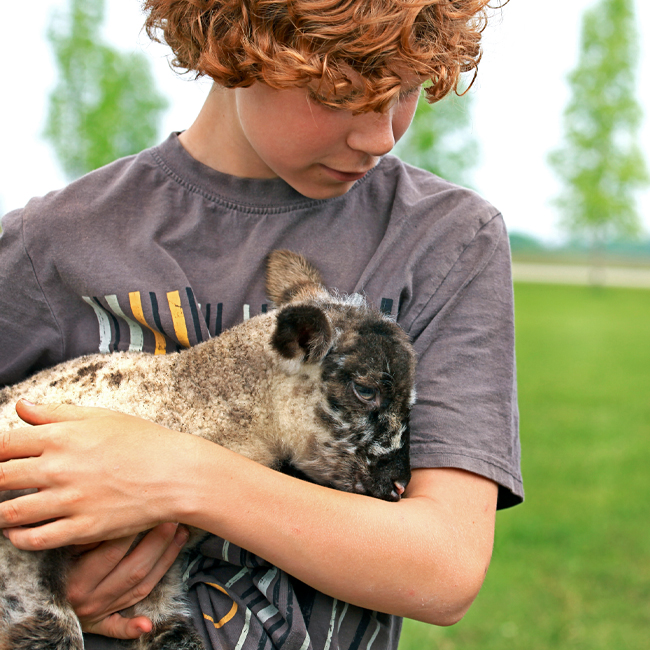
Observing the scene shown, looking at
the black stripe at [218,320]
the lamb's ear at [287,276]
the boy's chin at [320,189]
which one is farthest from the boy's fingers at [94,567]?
the boy's chin at [320,189]

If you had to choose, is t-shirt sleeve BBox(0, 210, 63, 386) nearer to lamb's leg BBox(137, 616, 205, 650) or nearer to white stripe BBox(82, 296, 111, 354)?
white stripe BBox(82, 296, 111, 354)

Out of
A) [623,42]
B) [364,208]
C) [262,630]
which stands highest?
[623,42]

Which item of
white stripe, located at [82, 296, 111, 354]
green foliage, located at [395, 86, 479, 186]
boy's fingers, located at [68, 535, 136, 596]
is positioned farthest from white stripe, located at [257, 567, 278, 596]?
green foliage, located at [395, 86, 479, 186]

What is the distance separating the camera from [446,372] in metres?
2.52

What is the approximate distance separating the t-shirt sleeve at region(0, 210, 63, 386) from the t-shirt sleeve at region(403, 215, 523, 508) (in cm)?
149

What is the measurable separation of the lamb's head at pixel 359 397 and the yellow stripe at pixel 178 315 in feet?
1.47

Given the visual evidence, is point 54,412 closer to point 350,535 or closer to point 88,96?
point 350,535

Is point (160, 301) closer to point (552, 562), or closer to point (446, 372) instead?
point (446, 372)

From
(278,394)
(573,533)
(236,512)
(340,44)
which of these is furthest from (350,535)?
(573,533)

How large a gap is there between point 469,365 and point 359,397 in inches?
17.0

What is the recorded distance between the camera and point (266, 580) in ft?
7.59

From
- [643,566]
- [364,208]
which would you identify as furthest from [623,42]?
[364,208]

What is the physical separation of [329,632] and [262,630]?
0.24 metres

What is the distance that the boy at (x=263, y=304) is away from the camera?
7.00 ft
